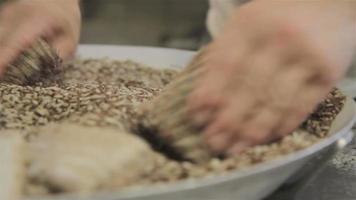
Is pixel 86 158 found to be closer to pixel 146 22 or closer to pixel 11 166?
pixel 11 166

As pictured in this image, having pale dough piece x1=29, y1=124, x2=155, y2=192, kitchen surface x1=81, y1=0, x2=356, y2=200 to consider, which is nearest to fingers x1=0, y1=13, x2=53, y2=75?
pale dough piece x1=29, y1=124, x2=155, y2=192

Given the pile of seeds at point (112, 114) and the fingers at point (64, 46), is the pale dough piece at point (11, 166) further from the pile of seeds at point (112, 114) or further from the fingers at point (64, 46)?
the fingers at point (64, 46)

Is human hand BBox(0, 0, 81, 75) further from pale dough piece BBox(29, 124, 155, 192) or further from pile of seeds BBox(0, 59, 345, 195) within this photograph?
pale dough piece BBox(29, 124, 155, 192)

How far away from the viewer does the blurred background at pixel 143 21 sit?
192 cm

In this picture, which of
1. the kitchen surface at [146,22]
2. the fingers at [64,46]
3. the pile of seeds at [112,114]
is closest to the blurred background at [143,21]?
the kitchen surface at [146,22]

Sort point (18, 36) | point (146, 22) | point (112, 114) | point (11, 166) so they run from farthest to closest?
point (146, 22) → point (18, 36) → point (112, 114) → point (11, 166)

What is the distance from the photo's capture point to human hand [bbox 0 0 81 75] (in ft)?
2.52

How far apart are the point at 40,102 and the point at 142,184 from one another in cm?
22

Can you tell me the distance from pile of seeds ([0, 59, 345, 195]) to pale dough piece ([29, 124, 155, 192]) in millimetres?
20

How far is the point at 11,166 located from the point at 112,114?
0.13 meters

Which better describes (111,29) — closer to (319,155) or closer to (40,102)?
(40,102)

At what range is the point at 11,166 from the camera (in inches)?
17.1

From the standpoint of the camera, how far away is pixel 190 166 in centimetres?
49

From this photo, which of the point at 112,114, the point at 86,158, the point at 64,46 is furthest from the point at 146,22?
the point at 86,158
